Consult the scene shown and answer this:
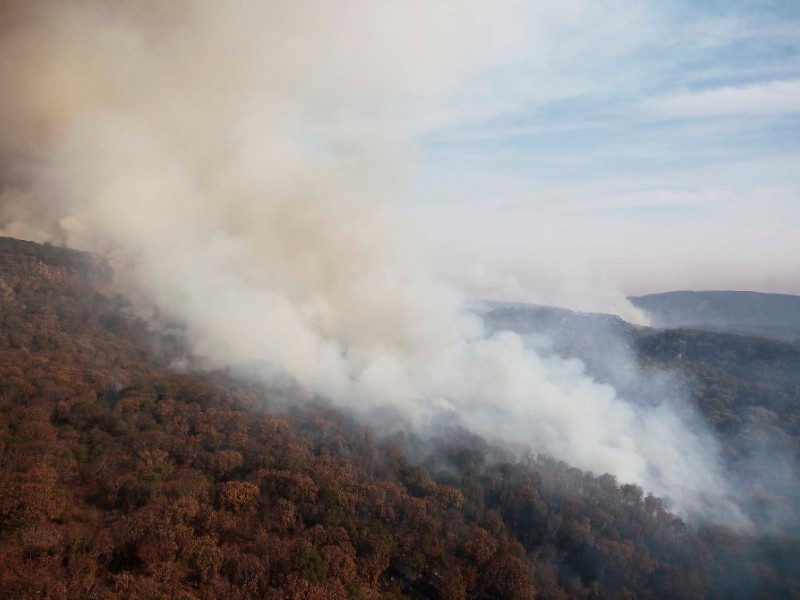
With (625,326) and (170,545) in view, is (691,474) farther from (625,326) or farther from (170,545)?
(625,326)

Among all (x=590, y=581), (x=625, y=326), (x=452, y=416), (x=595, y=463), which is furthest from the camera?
(x=625, y=326)

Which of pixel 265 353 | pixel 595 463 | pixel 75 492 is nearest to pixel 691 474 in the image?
pixel 595 463

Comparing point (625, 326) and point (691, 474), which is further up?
point (625, 326)

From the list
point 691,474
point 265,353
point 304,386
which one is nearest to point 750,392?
point 691,474

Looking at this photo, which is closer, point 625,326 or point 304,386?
point 304,386

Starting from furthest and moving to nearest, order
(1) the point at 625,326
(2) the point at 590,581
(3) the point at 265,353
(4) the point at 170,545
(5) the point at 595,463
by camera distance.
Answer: (1) the point at 625,326 → (3) the point at 265,353 → (5) the point at 595,463 → (2) the point at 590,581 → (4) the point at 170,545

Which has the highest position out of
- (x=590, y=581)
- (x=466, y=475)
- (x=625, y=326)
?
(x=625, y=326)

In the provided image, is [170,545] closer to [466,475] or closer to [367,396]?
[466,475]
